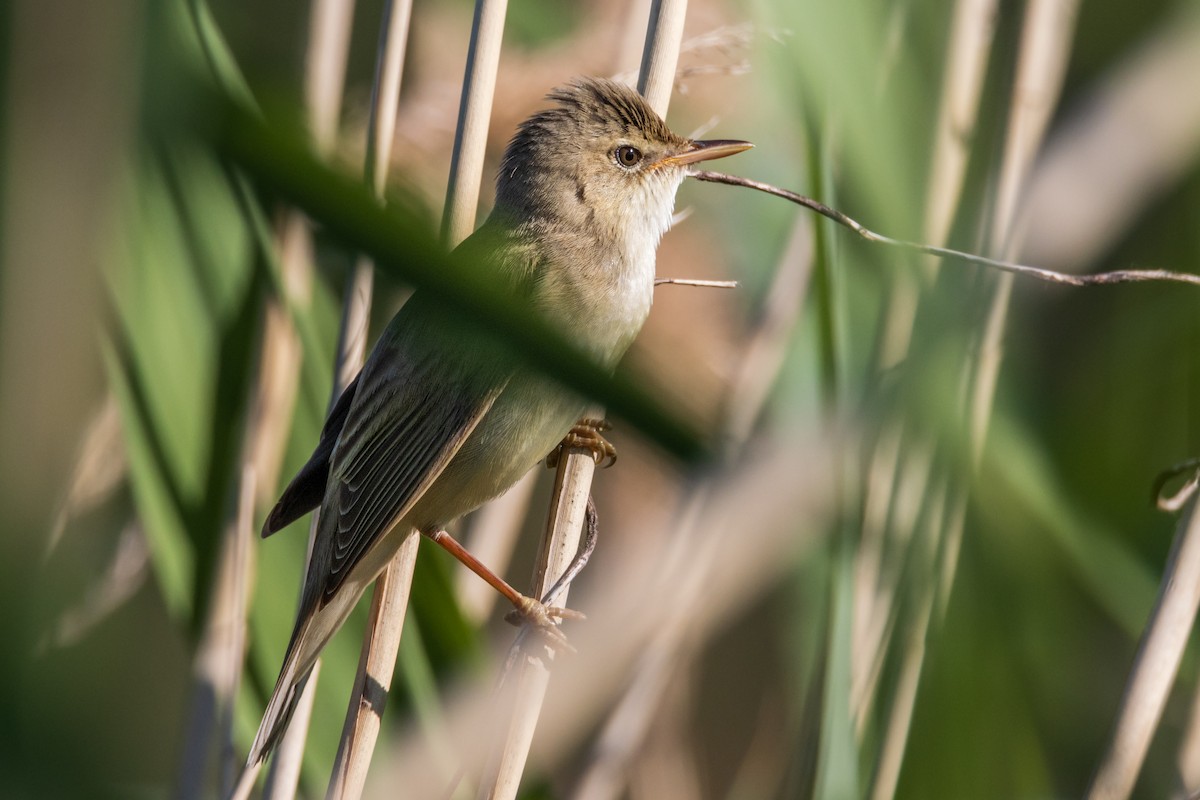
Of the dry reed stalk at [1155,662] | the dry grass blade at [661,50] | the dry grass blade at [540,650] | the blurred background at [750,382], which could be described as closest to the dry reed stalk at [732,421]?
the blurred background at [750,382]

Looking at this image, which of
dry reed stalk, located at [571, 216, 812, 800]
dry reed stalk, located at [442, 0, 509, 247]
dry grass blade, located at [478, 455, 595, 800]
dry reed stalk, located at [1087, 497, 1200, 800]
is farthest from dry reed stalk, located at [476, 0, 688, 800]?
dry reed stalk, located at [1087, 497, 1200, 800]

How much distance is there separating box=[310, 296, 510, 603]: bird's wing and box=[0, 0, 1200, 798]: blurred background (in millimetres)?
114

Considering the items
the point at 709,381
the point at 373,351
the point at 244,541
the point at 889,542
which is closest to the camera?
the point at 889,542

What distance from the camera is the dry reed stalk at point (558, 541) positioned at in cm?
165

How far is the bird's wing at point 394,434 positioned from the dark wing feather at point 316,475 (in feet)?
0.16

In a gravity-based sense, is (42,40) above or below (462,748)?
above

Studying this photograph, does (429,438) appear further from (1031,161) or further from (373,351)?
(1031,161)

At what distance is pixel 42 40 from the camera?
1.59ft

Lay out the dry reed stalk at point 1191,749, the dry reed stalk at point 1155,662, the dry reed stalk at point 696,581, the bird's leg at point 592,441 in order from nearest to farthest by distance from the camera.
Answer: the dry reed stalk at point 696,581, the dry reed stalk at point 1155,662, the dry reed stalk at point 1191,749, the bird's leg at point 592,441

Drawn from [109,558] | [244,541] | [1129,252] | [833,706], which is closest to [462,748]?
[833,706]

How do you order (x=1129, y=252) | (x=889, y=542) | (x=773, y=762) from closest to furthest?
(x=889, y=542)
(x=773, y=762)
(x=1129, y=252)

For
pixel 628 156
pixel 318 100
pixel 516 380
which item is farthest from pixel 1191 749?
pixel 318 100

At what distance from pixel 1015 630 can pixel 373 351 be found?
141cm

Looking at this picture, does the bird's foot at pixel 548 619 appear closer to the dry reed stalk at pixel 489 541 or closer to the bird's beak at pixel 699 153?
the dry reed stalk at pixel 489 541
